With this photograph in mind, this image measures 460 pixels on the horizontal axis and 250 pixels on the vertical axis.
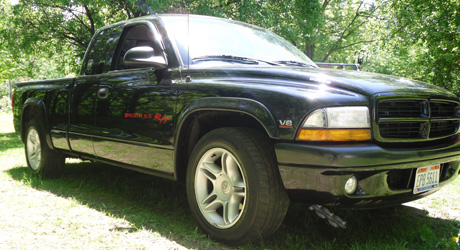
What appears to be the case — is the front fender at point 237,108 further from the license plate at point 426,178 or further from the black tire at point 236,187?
the license plate at point 426,178

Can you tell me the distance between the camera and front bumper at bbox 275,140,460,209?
242cm

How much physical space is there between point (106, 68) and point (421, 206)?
3515 millimetres

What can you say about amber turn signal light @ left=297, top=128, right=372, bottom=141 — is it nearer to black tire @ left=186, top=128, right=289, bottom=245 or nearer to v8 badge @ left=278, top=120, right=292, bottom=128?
v8 badge @ left=278, top=120, right=292, bottom=128

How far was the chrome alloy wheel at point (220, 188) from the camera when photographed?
293 centimetres

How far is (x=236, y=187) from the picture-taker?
2918mm

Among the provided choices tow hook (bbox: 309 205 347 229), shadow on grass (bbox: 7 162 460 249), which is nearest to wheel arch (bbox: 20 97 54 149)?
shadow on grass (bbox: 7 162 460 249)

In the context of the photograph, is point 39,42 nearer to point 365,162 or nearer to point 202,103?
point 202,103

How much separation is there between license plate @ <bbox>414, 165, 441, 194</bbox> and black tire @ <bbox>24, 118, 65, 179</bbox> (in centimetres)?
419

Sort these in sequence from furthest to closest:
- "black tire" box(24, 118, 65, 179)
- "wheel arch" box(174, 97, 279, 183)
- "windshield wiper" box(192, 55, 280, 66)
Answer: "black tire" box(24, 118, 65, 179)
"windshield wiper" box(192, 55, 280, 66)
"wheel arch" box(174, 97, 279, 183)

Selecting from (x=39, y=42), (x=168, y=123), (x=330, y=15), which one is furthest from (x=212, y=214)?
(x=330, y=15)

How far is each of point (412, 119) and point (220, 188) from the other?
140 centimetres

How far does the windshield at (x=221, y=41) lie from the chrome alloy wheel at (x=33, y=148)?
2742 mm

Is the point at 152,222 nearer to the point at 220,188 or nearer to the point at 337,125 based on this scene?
the point at 220,188

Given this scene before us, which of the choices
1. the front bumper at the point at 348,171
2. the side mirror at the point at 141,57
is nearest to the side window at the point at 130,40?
the side mirror at the point at 141,57
